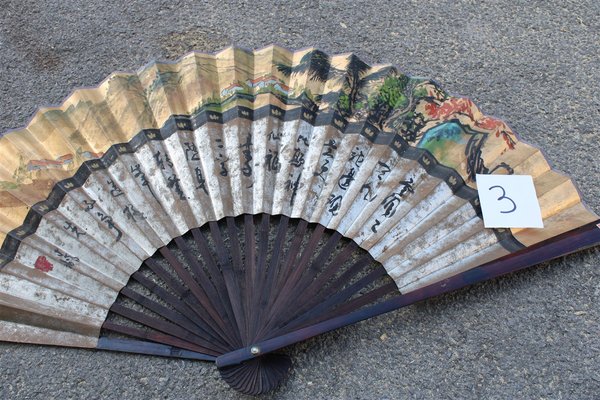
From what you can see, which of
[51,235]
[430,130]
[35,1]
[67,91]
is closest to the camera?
[51,235]

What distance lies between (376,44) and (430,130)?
0.87 m

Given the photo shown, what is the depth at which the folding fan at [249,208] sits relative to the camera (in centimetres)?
170

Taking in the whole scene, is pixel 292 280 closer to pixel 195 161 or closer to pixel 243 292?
pixel 243 292

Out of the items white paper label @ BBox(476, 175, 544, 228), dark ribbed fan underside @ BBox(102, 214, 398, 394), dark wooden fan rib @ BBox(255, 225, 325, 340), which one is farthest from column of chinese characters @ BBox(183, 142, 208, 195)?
white paper label @ BBox(476, 175, 544, 228)

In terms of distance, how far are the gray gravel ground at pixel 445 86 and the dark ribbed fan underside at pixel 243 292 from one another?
11 centimetres

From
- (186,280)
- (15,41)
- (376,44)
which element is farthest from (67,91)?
(376,44)

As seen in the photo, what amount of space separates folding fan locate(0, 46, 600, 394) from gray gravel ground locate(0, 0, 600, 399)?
0.40ft

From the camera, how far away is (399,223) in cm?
179

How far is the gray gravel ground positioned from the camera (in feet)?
5.75

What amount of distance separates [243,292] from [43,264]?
591 millimetres

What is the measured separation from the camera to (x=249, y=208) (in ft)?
6.10

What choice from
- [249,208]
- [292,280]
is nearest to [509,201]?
[292,280]

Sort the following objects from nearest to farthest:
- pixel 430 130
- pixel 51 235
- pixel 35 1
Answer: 1. pixel 51 235
2. pixel 430 130
3. pixel 35 1

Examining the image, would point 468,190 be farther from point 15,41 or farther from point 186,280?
point 15,41
